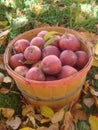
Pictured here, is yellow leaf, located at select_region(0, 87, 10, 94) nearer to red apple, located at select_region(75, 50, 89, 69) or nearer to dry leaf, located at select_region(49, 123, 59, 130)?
dry leaf, located at select_region(49, 123, 59, 130)

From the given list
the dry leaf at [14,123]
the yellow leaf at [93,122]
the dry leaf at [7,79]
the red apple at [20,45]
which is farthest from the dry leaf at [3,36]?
the yellow leaf at [93,122]

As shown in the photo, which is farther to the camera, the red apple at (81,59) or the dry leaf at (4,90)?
the dry leaf at (4,90)

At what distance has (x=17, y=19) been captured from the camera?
8.55ft

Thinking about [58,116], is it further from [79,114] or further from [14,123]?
[14,123]

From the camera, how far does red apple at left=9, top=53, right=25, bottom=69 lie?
6.27 feet

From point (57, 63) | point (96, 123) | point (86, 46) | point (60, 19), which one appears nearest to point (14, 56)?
point (57, 63)

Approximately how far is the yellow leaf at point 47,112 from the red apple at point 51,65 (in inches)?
12.1

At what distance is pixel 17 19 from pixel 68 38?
82cm

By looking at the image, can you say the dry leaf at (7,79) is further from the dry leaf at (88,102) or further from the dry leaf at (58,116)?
the dry leaf at (88,102)

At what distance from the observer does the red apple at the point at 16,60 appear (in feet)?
6.27

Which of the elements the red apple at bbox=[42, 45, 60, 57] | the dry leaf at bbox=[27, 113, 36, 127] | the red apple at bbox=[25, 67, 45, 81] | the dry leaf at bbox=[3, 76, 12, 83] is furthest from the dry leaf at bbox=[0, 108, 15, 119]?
the red apple at bbox=[42, 45, 60, 57]

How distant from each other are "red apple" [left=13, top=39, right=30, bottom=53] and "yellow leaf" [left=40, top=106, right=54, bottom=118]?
0.41 metres

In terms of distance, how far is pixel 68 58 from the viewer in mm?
1849

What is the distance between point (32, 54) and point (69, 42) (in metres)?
0.25
